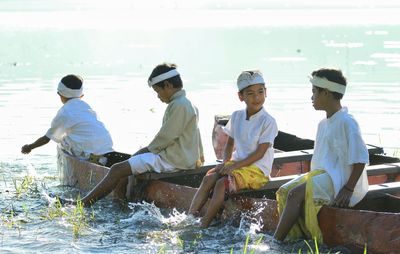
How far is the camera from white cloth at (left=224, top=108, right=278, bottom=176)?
9.09m

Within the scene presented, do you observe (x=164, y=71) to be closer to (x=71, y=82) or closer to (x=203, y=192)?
(x=203, y=192)

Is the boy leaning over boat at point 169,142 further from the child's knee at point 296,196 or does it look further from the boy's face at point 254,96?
the child's knee at point 296,196

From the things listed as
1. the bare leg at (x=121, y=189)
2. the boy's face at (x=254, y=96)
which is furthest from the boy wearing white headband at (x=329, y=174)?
the bare leg at (x=121, y=189)

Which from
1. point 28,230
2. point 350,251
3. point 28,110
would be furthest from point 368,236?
point 28,110

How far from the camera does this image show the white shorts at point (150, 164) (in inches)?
395

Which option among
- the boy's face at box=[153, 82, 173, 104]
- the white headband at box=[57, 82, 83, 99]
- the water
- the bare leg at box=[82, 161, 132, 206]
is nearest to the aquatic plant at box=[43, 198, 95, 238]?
the water

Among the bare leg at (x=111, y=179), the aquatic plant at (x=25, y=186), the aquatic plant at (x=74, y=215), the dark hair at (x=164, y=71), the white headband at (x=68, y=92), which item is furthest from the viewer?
the white headband at (x=68, y=92)

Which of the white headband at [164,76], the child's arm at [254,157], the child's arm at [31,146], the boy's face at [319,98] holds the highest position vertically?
the white headband at [164,76]

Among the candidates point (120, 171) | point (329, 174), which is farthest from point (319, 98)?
point (120, 171)

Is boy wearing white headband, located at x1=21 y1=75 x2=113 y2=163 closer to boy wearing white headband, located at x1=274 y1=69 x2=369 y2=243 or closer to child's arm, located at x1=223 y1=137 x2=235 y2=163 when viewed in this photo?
child's arm, located at x1=223 y1=137 x2=235 y2=163

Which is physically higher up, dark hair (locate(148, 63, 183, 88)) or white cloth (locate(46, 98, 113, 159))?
dark hair (locate(148, 63, 183, 88))

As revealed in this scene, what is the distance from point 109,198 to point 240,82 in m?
2.55

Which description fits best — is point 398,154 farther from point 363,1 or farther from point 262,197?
point 363,1

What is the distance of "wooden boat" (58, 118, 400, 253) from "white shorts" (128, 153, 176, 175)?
68mm
